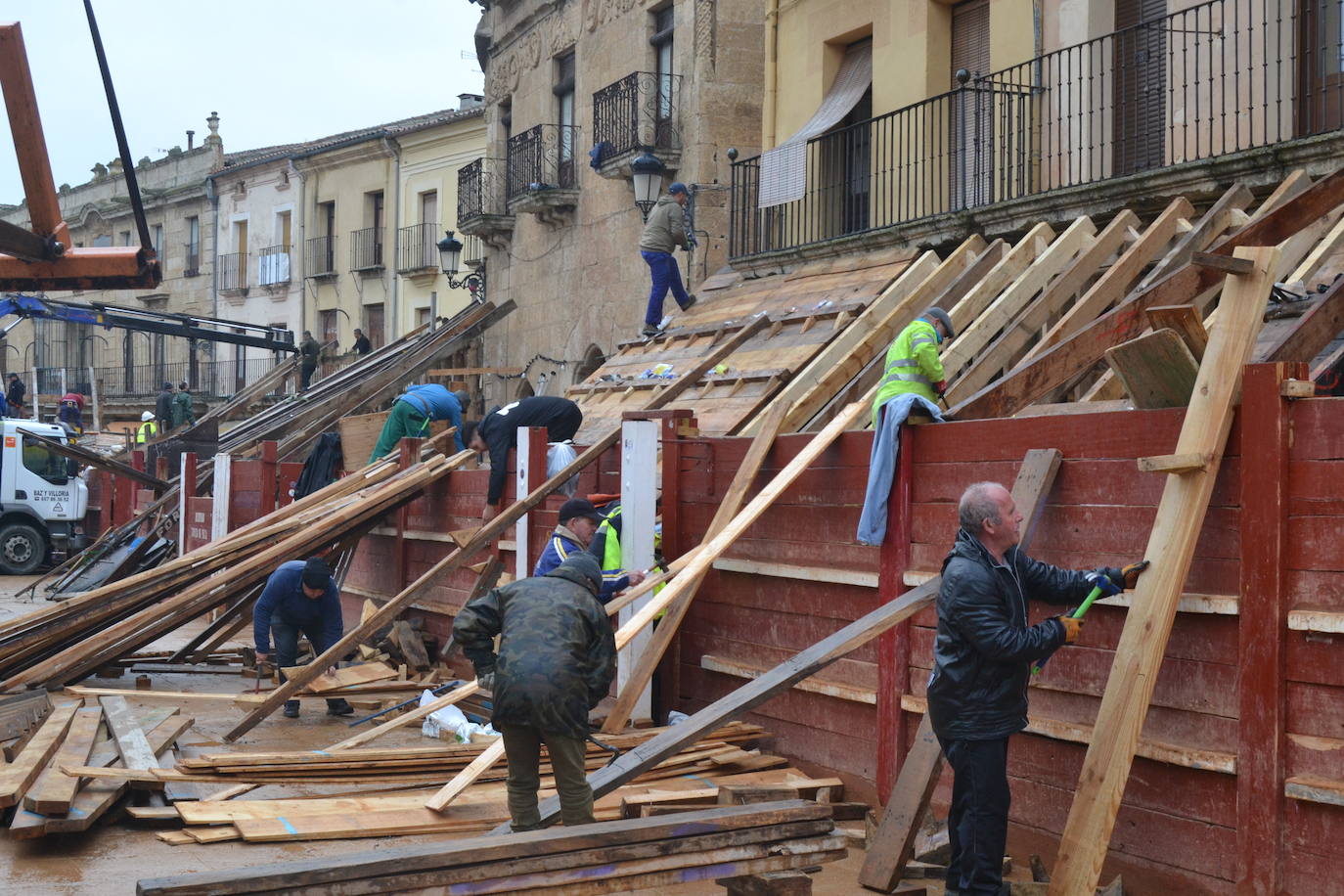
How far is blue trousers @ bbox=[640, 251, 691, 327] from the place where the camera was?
17422mm

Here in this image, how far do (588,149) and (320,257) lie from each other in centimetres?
2180

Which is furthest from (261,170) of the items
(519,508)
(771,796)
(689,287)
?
(771,796)

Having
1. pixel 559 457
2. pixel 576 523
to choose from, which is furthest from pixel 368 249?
pixel 576 523

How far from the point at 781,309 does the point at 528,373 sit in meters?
10.0

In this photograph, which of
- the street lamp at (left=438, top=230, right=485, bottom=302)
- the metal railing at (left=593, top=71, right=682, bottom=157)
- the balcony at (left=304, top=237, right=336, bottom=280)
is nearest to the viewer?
the metal railing at (left=593, top=71, right=682, bottom=157)

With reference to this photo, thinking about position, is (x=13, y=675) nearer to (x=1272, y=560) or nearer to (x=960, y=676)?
(x=960, y=676)

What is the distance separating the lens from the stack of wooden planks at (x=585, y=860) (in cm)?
538

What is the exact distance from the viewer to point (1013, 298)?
11.4 meters

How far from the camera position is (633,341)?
17281mm

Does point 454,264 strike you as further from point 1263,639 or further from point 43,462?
point 1263,639

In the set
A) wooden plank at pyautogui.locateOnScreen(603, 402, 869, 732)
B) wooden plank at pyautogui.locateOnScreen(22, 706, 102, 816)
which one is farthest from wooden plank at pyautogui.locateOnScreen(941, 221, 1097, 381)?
wooden plank at pyautogui.locateOnScreen(22, 706, 102, 816)

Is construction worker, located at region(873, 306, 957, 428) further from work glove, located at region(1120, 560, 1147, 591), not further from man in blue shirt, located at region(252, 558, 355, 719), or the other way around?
man in blue shirt, located at region(252, 558, 355, 719)

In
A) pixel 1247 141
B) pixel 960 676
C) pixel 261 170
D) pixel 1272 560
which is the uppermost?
pixel 261 170

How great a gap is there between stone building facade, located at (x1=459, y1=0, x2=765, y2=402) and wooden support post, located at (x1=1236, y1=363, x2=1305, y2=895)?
13.5 metres
